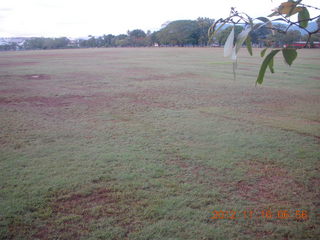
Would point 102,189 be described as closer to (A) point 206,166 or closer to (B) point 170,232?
(B) point 170,232

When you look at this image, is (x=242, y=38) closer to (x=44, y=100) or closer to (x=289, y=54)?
(x=289, y=54)

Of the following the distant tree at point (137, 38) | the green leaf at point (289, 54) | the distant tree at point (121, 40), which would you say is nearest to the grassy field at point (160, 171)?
the green leaf at point (289, 54)

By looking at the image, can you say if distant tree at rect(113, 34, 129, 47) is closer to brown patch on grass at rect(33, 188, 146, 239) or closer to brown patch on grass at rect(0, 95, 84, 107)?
brown patch on grass at rect(0, 95, 84, 107)

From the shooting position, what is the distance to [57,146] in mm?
5891

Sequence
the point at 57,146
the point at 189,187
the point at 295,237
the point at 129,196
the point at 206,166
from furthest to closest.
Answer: the point at 57,146
the point at 206,166
the point at 189,187
the point at 129,196
the point at 295,237

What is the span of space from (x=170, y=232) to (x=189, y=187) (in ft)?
3.52

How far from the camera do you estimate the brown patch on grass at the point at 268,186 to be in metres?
3.81

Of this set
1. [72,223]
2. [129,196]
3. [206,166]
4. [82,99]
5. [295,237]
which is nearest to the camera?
[295,237]

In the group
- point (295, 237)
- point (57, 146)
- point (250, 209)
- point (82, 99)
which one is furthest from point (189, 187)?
point (82, 99)

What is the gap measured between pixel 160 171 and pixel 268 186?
1710 mm

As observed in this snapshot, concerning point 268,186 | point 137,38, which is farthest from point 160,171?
point 137,38
